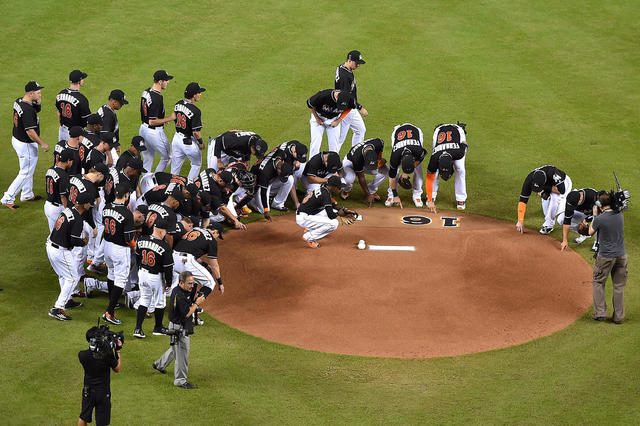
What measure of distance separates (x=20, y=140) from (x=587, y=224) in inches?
426

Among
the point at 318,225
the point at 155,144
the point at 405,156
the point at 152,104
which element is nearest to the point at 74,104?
the point at 152,104

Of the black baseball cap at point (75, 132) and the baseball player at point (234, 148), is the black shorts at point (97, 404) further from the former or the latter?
the baseball player at point (234, 148)

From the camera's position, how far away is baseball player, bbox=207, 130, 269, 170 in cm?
1648

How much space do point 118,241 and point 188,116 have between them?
14.9ft

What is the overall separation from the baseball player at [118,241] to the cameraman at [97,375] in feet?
9.99

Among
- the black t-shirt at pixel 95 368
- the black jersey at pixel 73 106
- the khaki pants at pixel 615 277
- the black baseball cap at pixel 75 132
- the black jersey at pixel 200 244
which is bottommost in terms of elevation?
the black t-shirt at pixel 95 368

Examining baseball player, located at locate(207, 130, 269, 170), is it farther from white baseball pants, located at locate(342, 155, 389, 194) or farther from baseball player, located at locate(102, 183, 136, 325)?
baseball player, located at locate(102, 183, 136, 325)

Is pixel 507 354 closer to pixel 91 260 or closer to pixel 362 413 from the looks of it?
pixel 362 413

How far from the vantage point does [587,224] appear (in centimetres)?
1390

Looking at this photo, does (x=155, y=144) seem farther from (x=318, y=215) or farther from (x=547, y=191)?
(x=547, y=191)

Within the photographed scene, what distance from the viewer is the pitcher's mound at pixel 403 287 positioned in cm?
1266

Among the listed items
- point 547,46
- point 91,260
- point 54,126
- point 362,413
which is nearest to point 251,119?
point 54,126

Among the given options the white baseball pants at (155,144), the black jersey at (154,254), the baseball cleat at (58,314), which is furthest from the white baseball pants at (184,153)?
the baseball cleat at (58,314)

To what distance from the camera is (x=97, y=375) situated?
976 cm
